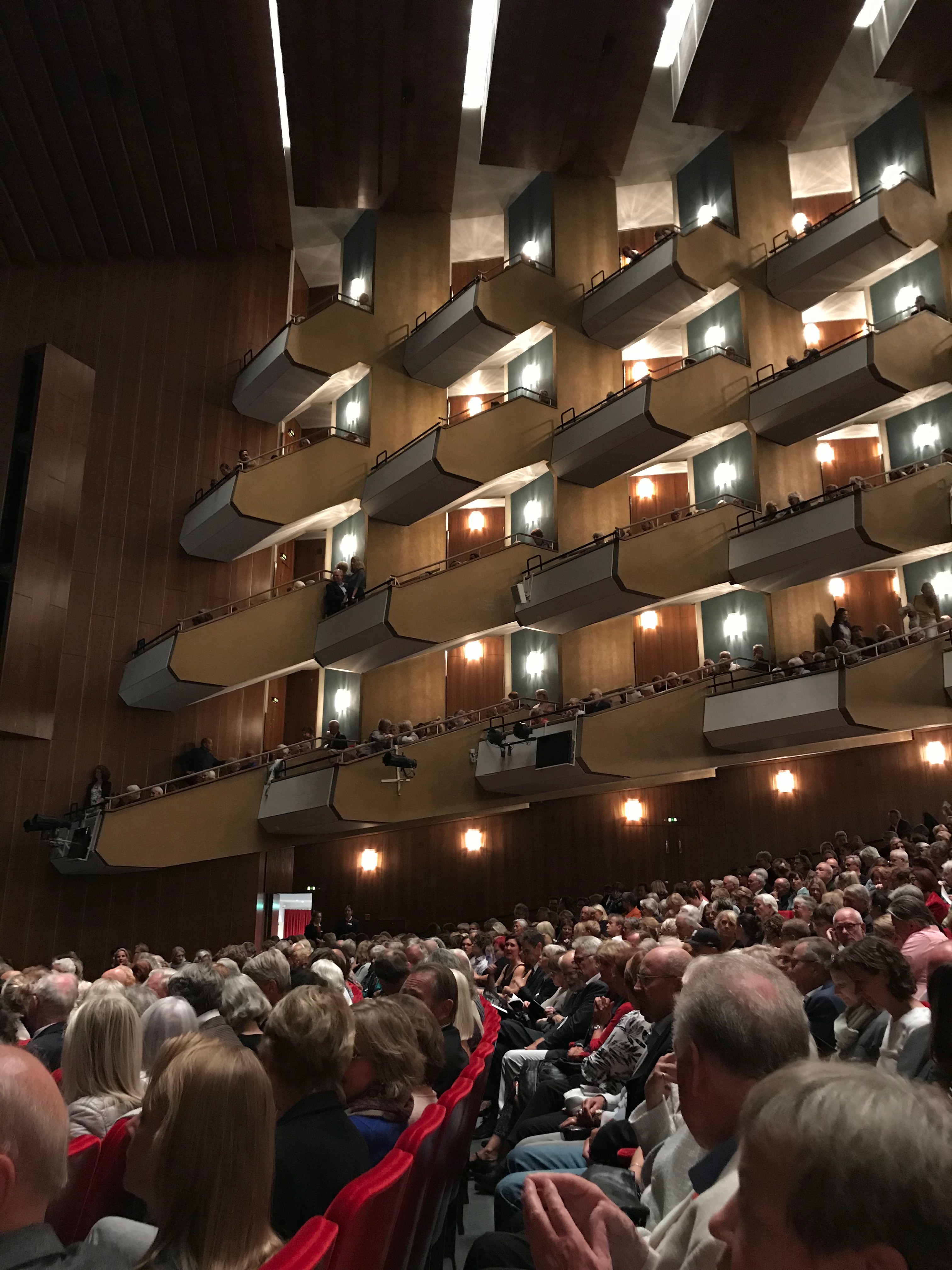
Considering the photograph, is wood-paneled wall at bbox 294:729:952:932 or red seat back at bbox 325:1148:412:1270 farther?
wood-paneled wall at bbox 294:729:952:932

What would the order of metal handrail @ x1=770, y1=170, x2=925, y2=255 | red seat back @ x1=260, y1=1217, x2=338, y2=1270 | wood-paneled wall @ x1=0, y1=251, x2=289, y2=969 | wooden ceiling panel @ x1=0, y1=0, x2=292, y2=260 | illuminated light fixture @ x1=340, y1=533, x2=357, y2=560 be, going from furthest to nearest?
illuminated light fixture @ x1=340, y1=533, x2=357, y2=560 → metal handrail @ x1=770, y1=170, x2=925, y2=255 → wood-paneled wall @ x1=0, y1=251, x2=289, y2=969 → wooden ceiling panel @ x1=0, y1=0, x2=292, y2=260 → red seat back @ x1=260, y1=1217, x2=338, y2=1270

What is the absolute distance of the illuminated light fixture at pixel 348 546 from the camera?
1758 cm

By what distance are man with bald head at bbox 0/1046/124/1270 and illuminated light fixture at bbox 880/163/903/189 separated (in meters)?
18.0

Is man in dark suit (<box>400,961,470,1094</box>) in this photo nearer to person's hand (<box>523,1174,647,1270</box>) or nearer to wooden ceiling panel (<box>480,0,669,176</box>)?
person's hand (<box>523,1174,647,1270</box>)

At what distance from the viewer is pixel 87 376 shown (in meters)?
16.0

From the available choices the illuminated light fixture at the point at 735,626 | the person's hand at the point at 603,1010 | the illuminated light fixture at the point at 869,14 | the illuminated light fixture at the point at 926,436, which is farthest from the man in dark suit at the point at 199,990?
the illuminated light fixture at the point at 869,14

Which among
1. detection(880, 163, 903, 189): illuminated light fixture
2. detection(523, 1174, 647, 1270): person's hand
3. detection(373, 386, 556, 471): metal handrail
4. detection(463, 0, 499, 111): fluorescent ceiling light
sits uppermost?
detection(463, 0, 499, 111): fluorescent ceiling light

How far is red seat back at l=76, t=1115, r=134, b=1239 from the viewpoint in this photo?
97.5 inches

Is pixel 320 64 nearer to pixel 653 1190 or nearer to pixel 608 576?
pixel 608 576

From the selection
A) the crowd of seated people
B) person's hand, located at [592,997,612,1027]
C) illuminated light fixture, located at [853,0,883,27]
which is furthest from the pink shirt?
illuminated light fixture, located at [853,0,883,27]

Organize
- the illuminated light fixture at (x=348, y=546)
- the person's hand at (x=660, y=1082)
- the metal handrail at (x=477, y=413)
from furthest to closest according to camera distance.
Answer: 1. the illuminated light fixture at (x=348, y=546)
2. the metal handrail at (x=477, y=413)
3. the person's hand at (x=660, y=1082)

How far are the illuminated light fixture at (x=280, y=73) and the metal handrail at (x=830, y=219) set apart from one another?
828 centimetres

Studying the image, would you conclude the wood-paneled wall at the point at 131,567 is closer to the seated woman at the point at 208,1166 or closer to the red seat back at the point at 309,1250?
the seated woman at the point at 208,1166

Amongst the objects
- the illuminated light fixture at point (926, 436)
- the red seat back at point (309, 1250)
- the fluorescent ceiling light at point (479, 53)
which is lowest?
the red seat back at point (309, 1250)
